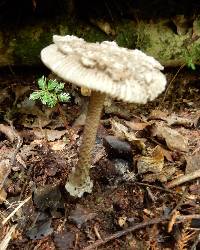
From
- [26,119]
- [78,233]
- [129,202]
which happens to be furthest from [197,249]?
[26,119]

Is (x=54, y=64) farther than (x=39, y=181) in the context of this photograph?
No

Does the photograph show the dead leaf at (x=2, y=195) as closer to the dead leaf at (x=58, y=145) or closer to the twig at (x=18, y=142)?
the twig at (x=18, y=142)

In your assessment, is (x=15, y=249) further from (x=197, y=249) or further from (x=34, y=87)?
(x=34, y=87)

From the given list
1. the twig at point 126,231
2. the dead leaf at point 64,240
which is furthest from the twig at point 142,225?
the dead leaf at point 64,240

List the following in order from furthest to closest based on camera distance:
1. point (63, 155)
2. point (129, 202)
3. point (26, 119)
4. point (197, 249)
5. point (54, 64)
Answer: point (26, 119), point (63, 155), point (129, 202), point (197, 249), point (54, 64)

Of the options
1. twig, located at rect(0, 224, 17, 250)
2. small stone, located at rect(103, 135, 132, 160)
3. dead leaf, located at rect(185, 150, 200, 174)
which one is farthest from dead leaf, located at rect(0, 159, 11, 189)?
dead leaf, located at rect(185, 150, 200, 174)

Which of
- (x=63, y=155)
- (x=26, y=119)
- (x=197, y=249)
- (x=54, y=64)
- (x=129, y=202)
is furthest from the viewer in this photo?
(x=26, y=119)
